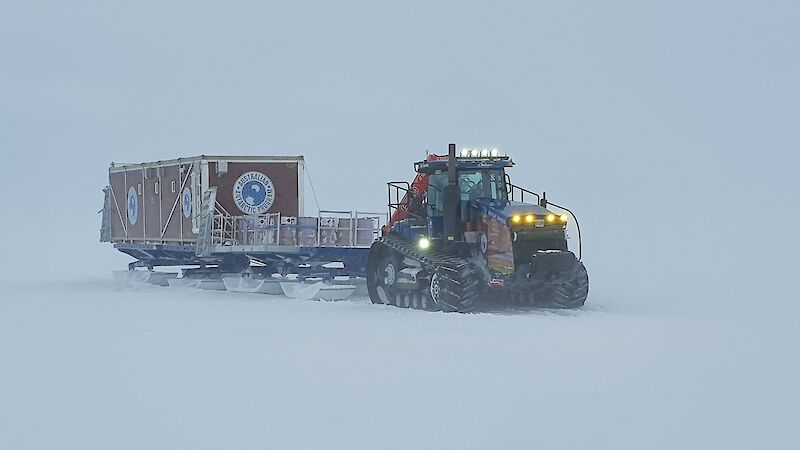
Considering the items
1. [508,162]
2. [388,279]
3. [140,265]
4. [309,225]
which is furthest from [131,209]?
[508,162]

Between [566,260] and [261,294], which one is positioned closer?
[566,260]

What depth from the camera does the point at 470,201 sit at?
21.2 m

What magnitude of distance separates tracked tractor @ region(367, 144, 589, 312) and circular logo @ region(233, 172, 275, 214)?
216 inches

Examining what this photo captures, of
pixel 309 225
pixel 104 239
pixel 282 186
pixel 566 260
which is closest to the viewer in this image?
pixel 566 260

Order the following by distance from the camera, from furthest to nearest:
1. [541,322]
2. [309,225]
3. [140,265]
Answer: [140,265] → [309,225] → [541,322]

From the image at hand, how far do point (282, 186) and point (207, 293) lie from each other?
3500mm

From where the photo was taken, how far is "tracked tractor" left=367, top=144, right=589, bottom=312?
19.7 m

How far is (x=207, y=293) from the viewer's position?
26203mm

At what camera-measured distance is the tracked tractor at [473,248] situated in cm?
1969

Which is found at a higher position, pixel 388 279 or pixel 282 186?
→ pixel 282 186

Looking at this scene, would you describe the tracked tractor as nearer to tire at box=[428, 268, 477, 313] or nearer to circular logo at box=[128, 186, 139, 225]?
tire at box=[428, 268, 477, 313]

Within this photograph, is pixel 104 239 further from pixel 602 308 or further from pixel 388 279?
pixel 602 308

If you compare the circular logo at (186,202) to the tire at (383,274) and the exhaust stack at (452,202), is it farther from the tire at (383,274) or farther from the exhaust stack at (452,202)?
the exhaust stack at (452,202)

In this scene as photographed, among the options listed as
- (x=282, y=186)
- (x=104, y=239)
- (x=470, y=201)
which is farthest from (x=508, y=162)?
(x=104, y=239)
